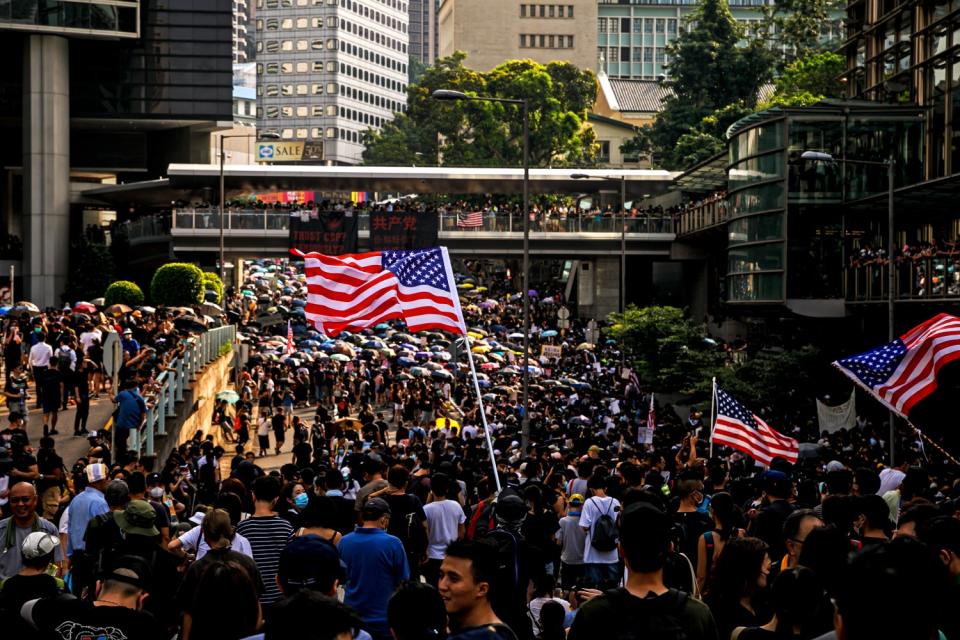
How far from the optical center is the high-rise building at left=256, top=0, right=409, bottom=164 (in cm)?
17025

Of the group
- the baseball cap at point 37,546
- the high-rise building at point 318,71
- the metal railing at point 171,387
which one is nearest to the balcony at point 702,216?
the metal railing at point 171,387

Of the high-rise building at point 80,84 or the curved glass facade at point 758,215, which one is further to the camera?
the high-rise building at point 80,84

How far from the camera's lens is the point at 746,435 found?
18875 mm

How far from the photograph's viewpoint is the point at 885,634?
14.7 feet

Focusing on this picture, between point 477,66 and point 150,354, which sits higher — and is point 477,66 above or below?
above

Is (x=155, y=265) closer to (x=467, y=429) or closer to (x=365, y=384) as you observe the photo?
(x=365, y=384)

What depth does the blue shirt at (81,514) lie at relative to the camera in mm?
10898

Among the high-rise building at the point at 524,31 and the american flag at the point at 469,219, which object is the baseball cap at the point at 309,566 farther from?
the high-rise building at the point at 524,31

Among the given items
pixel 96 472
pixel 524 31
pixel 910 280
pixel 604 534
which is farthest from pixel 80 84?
pixel 524 31

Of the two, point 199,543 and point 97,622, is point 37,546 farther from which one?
point 199,543

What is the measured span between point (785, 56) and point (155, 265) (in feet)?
151

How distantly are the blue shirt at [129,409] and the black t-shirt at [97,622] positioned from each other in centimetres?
1348

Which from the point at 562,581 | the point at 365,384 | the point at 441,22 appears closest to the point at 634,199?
the point at 365,384

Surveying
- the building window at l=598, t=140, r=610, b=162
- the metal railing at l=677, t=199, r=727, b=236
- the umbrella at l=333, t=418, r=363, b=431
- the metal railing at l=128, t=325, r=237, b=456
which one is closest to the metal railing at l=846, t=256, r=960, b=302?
the metal railing at l=677, t=199, r=727, b=236
